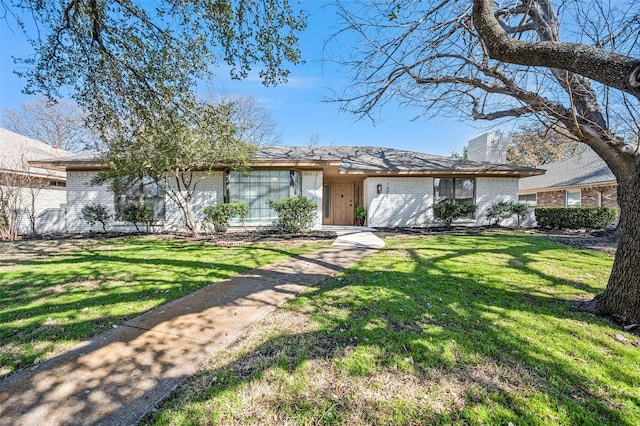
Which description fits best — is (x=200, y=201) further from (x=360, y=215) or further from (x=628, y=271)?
(x=628, y=271)

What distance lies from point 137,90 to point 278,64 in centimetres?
297

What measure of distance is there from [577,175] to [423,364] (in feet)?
74.4

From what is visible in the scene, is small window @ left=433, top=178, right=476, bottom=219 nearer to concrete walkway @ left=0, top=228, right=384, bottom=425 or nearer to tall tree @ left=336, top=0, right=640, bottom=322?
tall tree @ left=336, top=0, right=640, bottom=322

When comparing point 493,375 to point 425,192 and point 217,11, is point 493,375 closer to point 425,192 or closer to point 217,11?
point 217,11

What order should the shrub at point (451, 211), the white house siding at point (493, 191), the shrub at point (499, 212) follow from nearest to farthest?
the shrub at point (451, 211) → the shrub at point (499, 212) → the white house siding at point (493, 191)

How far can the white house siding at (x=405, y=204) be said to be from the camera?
13266 mm

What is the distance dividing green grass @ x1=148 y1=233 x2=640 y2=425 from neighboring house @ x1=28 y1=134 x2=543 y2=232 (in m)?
7.92

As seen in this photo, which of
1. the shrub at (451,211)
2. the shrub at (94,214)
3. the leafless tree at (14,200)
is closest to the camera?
the leafless tree at (14,200)

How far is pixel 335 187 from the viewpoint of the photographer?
15.3m

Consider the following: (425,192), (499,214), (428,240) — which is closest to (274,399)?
(428,240)

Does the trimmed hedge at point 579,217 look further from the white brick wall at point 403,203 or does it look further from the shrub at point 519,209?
the white brick wall at point 403,203

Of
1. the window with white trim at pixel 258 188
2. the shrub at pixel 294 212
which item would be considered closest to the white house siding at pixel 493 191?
the shrub at pixel 294 212

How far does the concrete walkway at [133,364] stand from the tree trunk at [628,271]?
3904 millimetres

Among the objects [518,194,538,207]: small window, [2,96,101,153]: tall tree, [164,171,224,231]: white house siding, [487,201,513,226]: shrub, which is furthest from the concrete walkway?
[2,96,101,153]: tall tree
